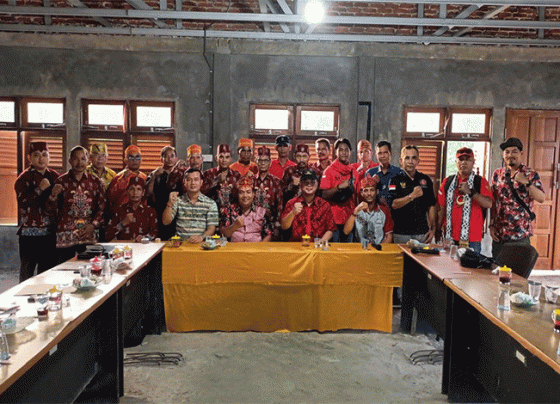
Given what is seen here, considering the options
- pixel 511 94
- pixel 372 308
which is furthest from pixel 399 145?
pixel 372 308

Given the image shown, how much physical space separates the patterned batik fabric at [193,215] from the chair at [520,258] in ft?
9.70

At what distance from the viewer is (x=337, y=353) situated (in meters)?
4.25

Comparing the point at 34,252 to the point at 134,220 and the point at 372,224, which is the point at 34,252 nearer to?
the point at 134,220

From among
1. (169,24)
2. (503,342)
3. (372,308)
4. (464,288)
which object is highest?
(169,24)

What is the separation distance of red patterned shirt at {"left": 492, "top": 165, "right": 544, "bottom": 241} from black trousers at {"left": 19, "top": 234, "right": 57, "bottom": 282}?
17.4 feet

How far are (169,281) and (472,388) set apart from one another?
2859 mm

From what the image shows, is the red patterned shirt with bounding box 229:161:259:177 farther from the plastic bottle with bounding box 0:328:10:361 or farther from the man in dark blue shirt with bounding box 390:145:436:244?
the plastic bottle with bounding box 0:328:10:361

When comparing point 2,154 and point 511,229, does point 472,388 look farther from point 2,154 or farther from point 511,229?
point 2,154

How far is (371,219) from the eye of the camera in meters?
5.20

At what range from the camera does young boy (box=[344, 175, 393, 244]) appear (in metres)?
5.04

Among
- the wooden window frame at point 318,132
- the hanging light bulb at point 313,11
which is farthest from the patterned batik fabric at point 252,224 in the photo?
the wooden window frame at point 318,132

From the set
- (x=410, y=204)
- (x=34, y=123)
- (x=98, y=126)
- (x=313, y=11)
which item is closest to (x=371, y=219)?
(x=410, y=204)

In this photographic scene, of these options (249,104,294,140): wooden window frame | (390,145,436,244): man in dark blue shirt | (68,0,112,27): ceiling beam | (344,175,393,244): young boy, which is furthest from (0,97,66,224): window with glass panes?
(390,145,436,244): man in dark blue shirt

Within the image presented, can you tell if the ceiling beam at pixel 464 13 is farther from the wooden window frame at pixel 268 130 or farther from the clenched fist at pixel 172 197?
the clenched fist at pixel 172 197
